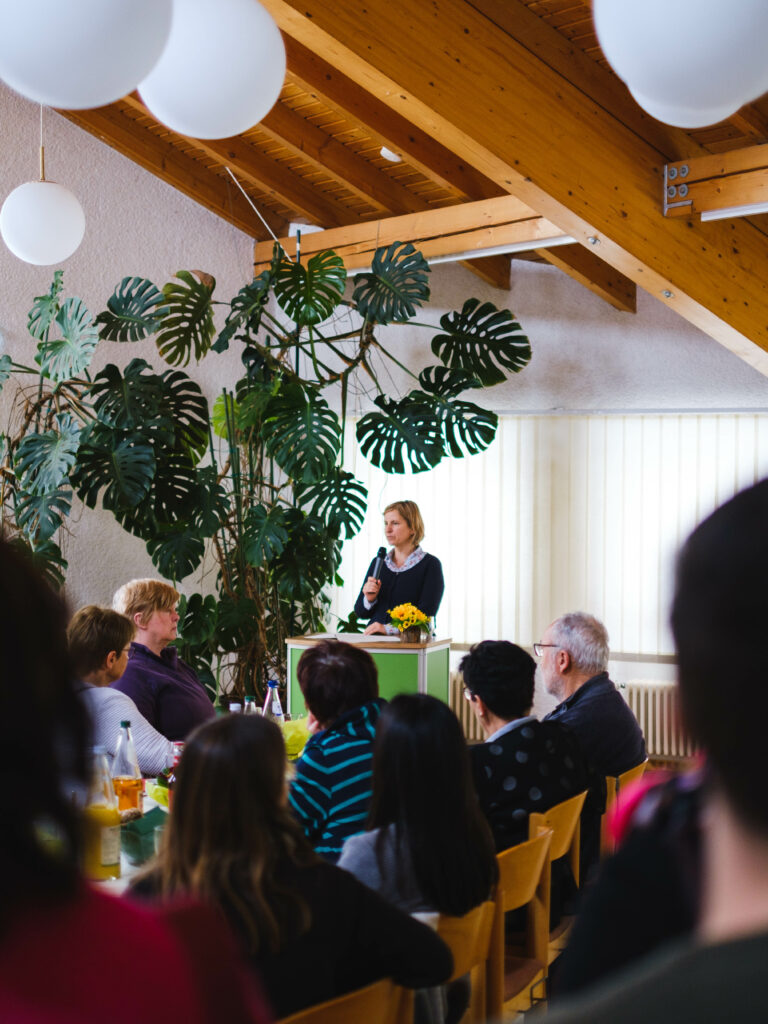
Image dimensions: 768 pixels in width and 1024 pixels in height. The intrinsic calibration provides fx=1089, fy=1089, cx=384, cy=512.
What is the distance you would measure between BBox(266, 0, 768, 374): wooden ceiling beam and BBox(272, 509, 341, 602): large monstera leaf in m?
2.49

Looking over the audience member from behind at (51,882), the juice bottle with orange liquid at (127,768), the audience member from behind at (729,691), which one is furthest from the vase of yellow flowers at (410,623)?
the audience member from behind at (729,691)

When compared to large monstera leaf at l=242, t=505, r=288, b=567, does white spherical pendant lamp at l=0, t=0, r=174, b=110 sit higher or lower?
higher

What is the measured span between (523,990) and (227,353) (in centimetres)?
616

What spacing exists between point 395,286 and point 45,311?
197cm

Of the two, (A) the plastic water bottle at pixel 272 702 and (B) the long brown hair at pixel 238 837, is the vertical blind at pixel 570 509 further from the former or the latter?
(B) the long brown hair at pixel 238 837

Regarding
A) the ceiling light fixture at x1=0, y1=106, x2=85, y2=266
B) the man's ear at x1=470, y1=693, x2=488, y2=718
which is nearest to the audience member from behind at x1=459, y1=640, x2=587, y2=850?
the man's ear at x1=470, y1=693, x2=488, y2=718

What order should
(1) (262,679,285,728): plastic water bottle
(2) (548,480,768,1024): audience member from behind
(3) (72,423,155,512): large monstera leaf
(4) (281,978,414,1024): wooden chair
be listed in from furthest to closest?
(3) (72,423,155,512): large monstera leaf → (1) (262,679,285,728): plastic water bottle → (4) (281,978,414,1024): wooden chair → (2) (548,480,768,1024): audience member from behind

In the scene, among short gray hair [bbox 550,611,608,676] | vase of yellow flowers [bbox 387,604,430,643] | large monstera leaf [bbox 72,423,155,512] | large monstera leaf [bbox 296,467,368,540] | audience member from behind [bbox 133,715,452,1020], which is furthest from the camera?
large monstera leaf [bbox 296,467,368,540]

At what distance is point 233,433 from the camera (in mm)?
6902

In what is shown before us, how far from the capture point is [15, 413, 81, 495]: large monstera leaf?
558 cm

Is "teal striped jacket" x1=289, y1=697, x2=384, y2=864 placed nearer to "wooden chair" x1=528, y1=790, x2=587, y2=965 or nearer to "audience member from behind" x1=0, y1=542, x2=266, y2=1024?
"wooden chair" x1=528, y1=790, x2=587, y2=965

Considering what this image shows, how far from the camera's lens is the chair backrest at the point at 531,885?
92.2 inches

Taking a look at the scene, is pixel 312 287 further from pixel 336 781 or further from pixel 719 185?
pixel 336 781

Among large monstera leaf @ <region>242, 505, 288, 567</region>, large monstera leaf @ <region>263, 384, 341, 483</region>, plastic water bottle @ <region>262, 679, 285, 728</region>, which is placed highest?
large monstera leaf @ <region>263, 384, 341, 483</region>
